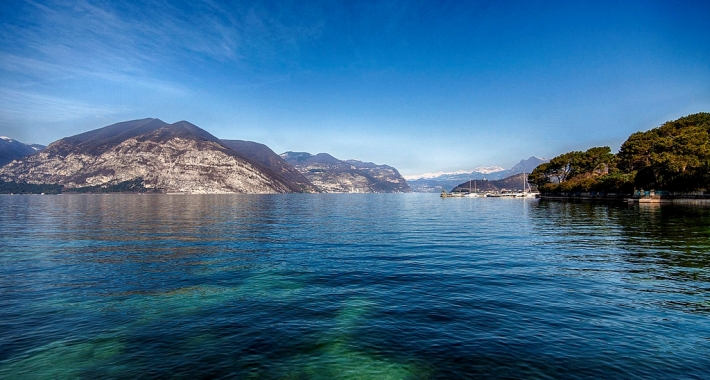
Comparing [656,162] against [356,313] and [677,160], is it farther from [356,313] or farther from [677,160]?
[356,313]

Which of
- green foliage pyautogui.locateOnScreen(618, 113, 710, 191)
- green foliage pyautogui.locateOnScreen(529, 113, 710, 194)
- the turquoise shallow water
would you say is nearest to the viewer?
the turquoise shallow water

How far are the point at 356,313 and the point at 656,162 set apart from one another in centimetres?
14131

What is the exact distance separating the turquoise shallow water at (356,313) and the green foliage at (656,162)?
108 m

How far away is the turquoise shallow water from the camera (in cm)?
1221

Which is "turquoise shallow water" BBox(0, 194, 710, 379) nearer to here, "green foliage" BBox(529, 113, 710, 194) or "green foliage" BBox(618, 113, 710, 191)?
"green foliage" BBox(618, 113, 710, 191)

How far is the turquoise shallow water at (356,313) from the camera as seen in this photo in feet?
40.1

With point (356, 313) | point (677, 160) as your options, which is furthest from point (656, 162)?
point (356, 313)

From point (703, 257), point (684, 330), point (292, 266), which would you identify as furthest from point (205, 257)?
point (703, 257)

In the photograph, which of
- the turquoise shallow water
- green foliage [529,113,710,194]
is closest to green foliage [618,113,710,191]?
green foliage [529,113,710,194]

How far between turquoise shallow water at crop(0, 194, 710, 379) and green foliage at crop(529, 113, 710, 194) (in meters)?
108

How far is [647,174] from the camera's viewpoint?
12800 centimetres

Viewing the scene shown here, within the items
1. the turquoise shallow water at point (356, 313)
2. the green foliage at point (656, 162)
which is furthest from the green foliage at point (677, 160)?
the turquoise shallow water at point (356, 313)

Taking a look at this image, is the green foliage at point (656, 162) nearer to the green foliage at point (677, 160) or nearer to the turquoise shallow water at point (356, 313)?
the green foliage at point (677, 160)

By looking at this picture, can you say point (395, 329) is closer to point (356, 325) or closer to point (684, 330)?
point (356, 325)
